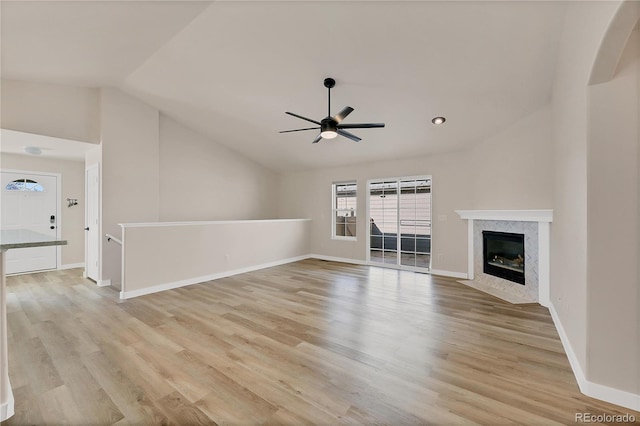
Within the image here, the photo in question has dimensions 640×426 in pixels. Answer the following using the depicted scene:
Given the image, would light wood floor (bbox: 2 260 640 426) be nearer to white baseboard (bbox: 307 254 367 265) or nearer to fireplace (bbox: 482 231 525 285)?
fireplace (bbox: 482 231 525 285)

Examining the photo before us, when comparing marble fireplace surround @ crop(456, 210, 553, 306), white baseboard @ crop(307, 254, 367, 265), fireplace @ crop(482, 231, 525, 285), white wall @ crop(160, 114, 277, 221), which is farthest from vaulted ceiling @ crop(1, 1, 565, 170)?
white baseboard @ crop(307, 254, 367, 265)

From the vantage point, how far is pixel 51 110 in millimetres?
4453

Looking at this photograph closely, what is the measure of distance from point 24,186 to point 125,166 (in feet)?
8.75

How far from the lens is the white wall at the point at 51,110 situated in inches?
161

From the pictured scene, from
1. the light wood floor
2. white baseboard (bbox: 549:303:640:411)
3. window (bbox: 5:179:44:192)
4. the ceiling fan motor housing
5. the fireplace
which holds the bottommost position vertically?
the light wood floor

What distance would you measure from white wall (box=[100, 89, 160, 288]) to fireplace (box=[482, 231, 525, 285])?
6.53 m

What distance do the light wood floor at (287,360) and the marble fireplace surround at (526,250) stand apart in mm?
439

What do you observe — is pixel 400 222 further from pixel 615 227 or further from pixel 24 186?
pixel 24 186

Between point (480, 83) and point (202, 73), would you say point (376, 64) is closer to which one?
point (480, 83)

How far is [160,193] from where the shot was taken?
5.85 m

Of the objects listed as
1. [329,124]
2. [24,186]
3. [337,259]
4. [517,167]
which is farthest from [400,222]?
[24,186]

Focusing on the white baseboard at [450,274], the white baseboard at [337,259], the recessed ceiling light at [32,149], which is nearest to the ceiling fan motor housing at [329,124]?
the white baseboard at [450,274]

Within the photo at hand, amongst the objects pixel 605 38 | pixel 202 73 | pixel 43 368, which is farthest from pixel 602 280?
pixel 202 73

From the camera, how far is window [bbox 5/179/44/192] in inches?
218
